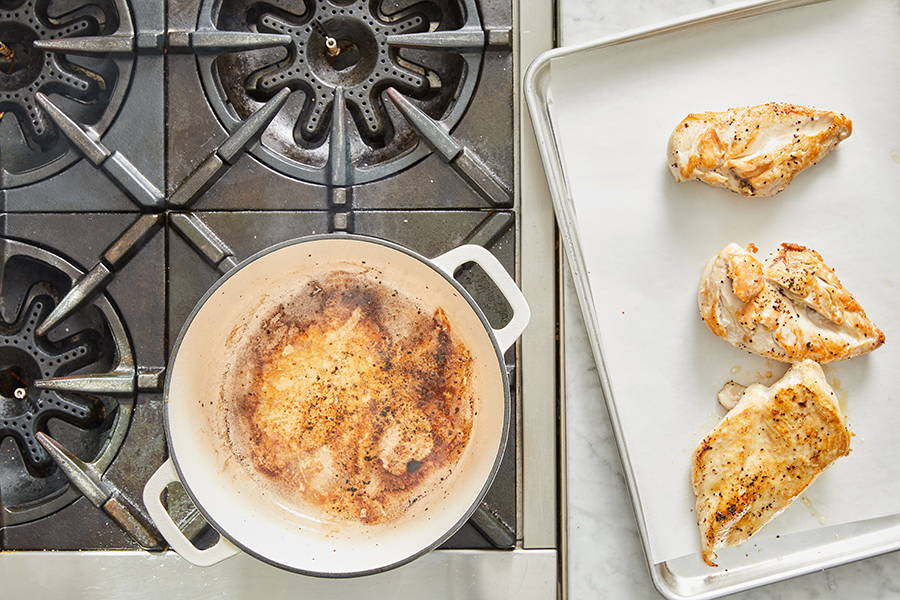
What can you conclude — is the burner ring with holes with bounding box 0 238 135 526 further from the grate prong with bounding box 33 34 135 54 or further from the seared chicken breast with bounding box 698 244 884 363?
the seared chicken breast with bounding box 698 244 884 363

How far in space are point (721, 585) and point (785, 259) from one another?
349mm

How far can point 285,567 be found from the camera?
0.72 m

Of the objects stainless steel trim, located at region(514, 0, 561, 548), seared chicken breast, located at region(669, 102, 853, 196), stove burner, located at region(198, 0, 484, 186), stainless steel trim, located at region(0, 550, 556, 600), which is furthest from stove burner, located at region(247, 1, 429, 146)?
stainless steel trim, located at region(0, 550, 556, 600)

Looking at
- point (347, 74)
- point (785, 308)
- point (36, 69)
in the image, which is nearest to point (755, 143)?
point (785, 308)

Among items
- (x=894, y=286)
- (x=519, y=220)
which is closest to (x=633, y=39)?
(x=519, y=220)

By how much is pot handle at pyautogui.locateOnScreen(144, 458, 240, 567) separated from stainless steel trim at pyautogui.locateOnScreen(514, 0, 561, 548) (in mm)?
302

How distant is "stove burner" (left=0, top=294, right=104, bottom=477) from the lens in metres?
0.81

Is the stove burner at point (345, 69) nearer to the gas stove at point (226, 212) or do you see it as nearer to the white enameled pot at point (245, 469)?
the gas stove at point (226, 212)

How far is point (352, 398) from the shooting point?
792mm

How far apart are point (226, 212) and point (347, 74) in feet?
0.65

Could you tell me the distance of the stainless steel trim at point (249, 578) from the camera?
791 millimetres

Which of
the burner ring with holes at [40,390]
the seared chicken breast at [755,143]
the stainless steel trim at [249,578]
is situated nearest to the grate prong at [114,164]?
the burner ring with holes at [40,390]

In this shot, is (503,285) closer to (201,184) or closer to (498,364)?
(498,364)

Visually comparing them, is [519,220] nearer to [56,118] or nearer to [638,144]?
[638,144]
